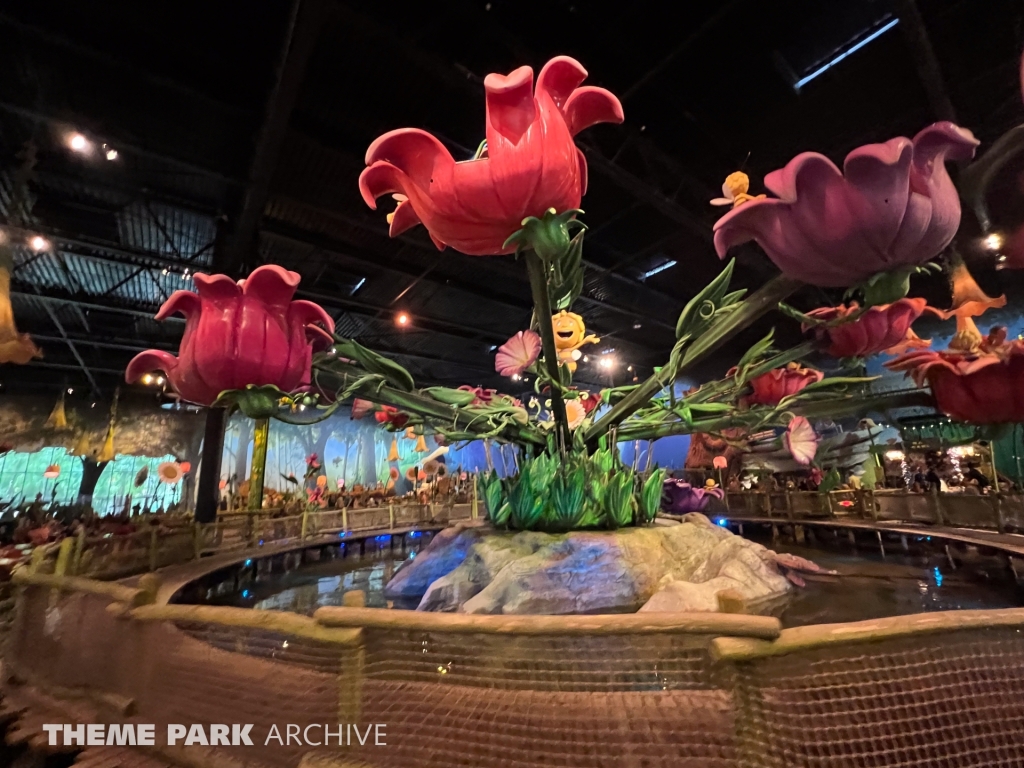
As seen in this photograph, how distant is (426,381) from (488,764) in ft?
42.0

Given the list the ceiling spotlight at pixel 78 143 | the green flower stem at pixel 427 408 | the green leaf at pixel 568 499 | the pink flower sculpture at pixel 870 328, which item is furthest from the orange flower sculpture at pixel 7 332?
the pink flower sculpture at pixel 870 328

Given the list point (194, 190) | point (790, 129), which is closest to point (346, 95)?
point (194, 190)

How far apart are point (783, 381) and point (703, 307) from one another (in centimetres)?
137

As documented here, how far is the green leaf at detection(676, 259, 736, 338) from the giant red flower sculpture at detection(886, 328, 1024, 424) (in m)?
0.95

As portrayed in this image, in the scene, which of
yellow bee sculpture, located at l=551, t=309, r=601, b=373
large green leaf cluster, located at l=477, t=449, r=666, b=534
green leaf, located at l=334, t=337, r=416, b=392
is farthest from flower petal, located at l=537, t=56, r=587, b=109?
large green leaf cluster, located at l=477, t=449, r=666, b=534

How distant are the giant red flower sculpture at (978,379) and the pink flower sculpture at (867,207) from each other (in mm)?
1163

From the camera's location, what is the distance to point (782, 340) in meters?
10.2

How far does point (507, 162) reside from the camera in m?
1.18

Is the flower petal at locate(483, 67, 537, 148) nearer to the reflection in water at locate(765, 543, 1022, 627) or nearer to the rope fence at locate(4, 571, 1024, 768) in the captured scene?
the rope fence at locate(4, 571, 1024, 768)

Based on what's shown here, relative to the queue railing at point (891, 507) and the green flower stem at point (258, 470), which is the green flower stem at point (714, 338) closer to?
the queue railing at point (891, 507)

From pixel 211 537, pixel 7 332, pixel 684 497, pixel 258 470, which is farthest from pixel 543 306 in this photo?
pixel 258 470

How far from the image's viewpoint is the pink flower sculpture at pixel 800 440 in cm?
320

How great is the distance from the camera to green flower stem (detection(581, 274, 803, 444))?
5.94 feet

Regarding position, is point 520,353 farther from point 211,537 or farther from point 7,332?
point 211,537
